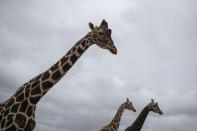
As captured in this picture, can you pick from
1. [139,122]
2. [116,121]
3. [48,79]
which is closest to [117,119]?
[116,121]

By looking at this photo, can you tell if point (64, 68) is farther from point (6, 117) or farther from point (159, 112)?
point (159, 112)

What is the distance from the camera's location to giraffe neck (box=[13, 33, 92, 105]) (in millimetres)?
7125

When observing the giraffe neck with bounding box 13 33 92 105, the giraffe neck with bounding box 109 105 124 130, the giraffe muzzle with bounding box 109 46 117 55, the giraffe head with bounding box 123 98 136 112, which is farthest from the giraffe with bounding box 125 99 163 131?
the giraffe neck with bounding box 13 33 92 105

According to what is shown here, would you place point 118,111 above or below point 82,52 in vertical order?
above

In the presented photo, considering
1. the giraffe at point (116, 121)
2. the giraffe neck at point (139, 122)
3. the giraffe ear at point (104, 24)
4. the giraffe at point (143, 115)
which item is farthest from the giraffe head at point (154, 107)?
the giraffe ear at point (104, 24)

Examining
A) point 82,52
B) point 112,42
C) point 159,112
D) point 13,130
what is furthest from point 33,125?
point 159,112

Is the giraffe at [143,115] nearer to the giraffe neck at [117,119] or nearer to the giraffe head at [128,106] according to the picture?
the giraffe neck at [117,119]

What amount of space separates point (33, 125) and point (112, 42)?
10.7 ft

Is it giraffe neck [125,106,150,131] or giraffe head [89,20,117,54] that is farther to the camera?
giraffe neck [125,106,150,131]

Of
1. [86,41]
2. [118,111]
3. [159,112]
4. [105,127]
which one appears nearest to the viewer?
[86,41]

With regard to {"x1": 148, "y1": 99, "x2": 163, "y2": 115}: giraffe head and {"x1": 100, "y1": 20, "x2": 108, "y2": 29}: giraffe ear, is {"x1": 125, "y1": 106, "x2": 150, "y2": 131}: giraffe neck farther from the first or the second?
{"x1": 100, "y1": 20, "x2": 108, "y2": 29}: giraffe ear

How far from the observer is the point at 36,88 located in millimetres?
7230

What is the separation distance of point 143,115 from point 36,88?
11.2 meters

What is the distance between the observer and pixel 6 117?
675cm
